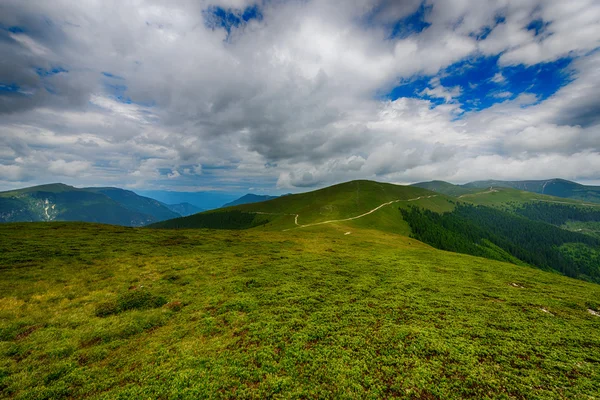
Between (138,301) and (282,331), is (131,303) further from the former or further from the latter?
(282,331)

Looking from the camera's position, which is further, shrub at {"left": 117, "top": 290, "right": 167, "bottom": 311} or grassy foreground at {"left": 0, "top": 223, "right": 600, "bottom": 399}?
shrub at {"left": 117, "top": 290, "right": 167, "bottom": 311}

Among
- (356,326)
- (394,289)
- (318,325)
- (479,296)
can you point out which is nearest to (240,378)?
(318,325)

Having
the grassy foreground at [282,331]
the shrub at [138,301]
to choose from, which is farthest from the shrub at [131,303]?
the grassy foreground at [282,331]

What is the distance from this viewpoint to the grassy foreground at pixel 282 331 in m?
12.2

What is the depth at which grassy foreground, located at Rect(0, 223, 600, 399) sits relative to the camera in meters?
12.2

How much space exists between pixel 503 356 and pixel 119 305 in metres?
31.2

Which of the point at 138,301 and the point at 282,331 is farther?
the point at 138,301

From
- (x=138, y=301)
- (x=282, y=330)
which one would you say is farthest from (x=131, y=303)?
(x=282, y=330)

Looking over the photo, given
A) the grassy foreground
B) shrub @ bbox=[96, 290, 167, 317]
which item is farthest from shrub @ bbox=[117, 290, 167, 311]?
the grassy foreground

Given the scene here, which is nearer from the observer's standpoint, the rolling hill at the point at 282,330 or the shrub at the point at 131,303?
the rolling hill at the point at 282,330

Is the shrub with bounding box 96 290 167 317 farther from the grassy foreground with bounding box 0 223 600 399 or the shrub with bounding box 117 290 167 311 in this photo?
the grassy foreground with bounding box 0 223 600 399

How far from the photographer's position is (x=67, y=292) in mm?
22375

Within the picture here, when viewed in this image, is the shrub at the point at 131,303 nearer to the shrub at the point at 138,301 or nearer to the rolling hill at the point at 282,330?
the shrub at the point at 138,301

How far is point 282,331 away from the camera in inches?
667
